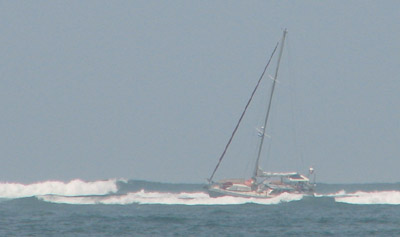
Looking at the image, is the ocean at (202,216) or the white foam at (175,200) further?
the white foam at (175,200)

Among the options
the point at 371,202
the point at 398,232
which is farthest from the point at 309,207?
the point at 398,232

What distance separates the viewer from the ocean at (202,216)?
5238 centimetres

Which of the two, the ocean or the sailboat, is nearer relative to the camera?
the ocean

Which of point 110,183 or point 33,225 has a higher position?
point 110,183

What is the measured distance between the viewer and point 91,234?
50.3 m

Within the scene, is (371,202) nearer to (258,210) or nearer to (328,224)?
(258,210)

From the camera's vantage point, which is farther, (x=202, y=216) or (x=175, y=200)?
(x=175, y=200)

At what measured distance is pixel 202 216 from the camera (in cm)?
6147

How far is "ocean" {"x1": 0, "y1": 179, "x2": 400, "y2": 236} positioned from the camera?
52.4 meters

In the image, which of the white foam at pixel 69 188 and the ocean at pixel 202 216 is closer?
the ocean at pixel 202 216

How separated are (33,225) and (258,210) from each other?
17836mm

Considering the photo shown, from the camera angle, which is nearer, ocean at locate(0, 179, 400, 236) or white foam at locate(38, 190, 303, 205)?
ocean at locate(0, 179, 400, 236)

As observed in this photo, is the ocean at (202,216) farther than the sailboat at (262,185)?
No

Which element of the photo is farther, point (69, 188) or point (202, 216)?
point (69, 188)
